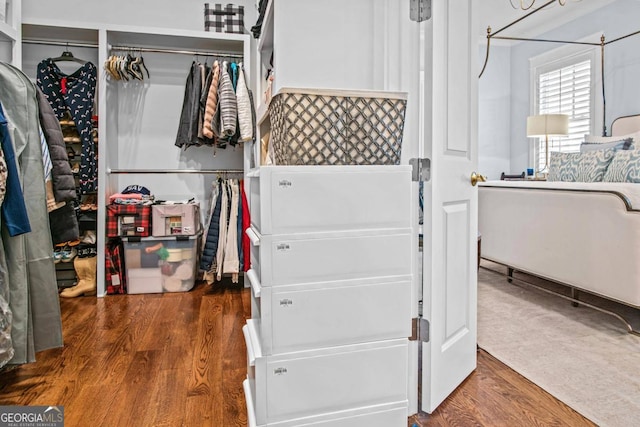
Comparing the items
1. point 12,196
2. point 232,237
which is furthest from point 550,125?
point 12,196

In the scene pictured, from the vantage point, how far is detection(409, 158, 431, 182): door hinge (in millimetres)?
1508

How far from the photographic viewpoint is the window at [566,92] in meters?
4.84

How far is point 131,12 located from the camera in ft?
11.5

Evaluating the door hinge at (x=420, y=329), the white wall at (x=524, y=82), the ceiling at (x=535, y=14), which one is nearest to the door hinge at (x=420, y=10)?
the door hinge at (x=420, y=329)

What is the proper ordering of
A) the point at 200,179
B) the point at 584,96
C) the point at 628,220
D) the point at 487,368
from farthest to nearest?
the point at 584,96 → the point at 200,179 → the point at 628,220 → the point at 487,368

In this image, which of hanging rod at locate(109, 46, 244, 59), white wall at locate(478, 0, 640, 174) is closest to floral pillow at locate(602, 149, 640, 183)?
white wall at locate(478, 0, 640, 174)

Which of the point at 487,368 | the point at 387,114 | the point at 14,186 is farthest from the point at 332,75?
the point at 487,368

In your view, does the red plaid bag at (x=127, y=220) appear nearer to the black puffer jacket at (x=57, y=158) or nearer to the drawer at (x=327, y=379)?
the black puffer jacket at (x=57, y=158)

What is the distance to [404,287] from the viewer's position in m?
1.30

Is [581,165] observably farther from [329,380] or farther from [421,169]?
[329,380]

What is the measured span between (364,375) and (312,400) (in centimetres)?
17

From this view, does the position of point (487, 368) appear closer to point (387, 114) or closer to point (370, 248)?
point (370, 248)

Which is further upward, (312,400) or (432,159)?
(432,159)
